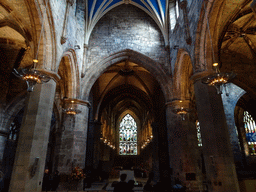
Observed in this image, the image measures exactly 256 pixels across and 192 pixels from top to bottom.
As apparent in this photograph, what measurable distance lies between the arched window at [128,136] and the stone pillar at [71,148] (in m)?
23.6

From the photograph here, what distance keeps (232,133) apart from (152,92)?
27.3 ft

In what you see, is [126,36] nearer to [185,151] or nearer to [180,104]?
[180,104]

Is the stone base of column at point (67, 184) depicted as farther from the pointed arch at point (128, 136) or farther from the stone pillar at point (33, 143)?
the pointed arch at point (128, 136)

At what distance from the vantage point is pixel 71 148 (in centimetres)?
1087

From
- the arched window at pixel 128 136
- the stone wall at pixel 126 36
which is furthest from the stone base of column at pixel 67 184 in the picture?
the arched window at pixel 128 136

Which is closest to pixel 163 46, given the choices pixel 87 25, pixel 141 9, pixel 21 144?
pixel 141 9

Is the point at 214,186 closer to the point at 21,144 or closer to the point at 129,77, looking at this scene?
the point at 21,144

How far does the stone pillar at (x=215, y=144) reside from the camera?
247 inches

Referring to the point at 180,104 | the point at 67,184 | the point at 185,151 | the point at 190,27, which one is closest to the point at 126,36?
the point at 190,27

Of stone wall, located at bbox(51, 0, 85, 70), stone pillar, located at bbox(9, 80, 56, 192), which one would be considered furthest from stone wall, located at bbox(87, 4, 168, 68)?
stone pillar, located at bbox(9, 80, 56, 192)

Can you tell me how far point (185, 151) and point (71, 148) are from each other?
676 centimetres

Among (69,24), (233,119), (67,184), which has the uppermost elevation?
(69,24)

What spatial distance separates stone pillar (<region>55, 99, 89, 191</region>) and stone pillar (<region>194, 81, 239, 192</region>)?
7248 mm

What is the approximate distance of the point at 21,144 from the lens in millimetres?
6500
